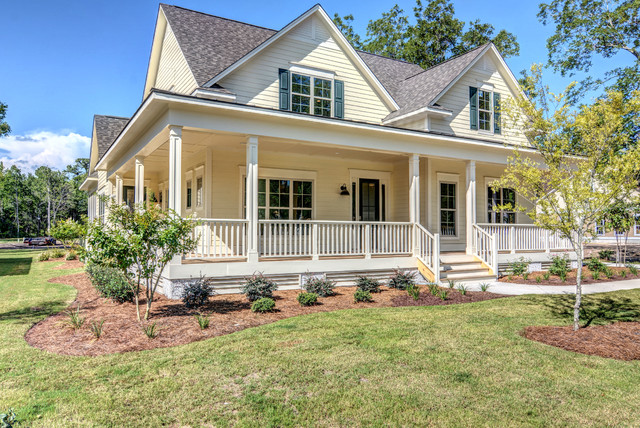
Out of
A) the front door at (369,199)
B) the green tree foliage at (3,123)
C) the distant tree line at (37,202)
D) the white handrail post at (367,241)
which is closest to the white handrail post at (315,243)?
the white handrail post at (367,241)

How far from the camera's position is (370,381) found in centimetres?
442

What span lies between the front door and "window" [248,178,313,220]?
2.15 meters

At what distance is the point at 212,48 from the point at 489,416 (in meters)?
12.2

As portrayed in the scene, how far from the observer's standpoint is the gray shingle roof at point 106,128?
18.7 m

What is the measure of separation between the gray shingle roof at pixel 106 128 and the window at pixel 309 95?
33.8ft

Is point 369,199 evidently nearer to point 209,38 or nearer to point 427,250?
point 427,250

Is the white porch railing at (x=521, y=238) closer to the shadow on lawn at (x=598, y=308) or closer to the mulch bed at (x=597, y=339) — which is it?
the shadow on lawn at (x=598, y=308)

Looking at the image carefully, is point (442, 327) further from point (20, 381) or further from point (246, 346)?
point (20, 381)

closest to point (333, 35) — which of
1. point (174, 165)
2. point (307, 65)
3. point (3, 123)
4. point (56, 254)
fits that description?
point (307, 65)

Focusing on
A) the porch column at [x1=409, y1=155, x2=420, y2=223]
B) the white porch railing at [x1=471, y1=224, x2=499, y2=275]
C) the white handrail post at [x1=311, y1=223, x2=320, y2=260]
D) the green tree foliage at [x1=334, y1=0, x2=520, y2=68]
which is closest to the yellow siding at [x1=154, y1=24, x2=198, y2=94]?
the white handrail post at [x1=311, y1=223, x2=320, y2=260]

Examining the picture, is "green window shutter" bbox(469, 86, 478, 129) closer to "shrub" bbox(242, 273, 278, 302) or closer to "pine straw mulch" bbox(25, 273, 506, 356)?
"pine straw mulch" bbox(25, 273, 506, 356)

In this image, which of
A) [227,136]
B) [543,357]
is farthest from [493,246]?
[227,136]

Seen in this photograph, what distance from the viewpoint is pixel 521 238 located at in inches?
544

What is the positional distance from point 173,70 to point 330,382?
485 inches
